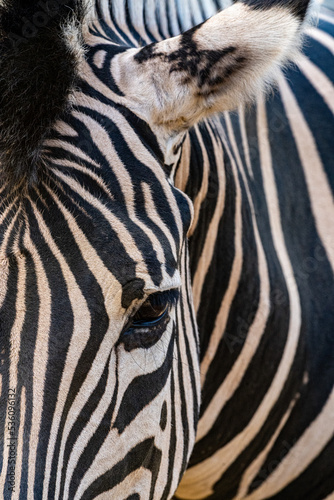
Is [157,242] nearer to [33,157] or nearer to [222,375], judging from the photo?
[33,157]

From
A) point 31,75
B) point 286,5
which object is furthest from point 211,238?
point 31,75

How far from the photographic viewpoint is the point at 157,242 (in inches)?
69.6

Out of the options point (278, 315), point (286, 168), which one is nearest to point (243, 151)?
point (286, 168)

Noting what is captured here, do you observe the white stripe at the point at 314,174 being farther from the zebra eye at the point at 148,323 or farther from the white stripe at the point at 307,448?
the zebra eye at the point at 148,323

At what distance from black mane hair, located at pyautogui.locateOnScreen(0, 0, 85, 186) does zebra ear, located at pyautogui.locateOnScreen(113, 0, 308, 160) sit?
299 mm

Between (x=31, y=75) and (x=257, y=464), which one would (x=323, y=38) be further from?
(x=257, y=464)

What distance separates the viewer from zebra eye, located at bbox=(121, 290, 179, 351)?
1.75m

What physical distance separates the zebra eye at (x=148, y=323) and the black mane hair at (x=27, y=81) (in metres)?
0.55

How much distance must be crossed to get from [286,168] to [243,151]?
0.28 meters

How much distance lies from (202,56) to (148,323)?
975 millimetres

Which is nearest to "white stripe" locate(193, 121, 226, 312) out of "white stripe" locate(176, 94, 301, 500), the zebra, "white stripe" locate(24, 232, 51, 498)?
the zebra

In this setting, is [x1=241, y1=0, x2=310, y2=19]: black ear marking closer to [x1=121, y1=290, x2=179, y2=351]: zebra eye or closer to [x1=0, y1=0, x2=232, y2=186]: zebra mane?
[x1=0, y1=0, x2=232, y2=186]: zebra mane

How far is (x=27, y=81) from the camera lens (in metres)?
1.66

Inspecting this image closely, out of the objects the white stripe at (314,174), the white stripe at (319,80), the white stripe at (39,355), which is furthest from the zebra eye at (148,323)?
the white stripe at (319,80)
